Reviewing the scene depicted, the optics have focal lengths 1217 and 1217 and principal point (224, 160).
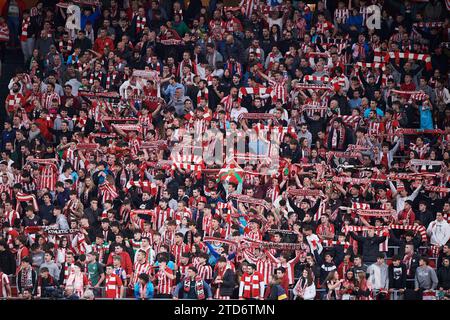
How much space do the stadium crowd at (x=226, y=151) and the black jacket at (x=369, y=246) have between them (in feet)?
0.08

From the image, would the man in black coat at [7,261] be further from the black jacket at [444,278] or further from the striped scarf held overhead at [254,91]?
the black jacket at [444,278]

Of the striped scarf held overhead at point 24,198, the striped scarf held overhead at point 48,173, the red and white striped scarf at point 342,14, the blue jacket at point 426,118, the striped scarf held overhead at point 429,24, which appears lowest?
the striped scarf held overhead at point 24,198

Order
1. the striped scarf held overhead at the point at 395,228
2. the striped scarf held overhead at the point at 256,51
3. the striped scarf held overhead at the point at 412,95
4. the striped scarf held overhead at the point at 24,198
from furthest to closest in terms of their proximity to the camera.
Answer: the striped scarf held overhead at the point at 256,51 → the striped scarf held overhead at the point at 412,95 → the striped scarf held overhead at the point at 24,198 → the striped scarf held overhead at the point at 395,228

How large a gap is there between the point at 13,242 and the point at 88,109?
3740 mm

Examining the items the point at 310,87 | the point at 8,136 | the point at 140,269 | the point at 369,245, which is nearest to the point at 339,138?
the point at 310,87

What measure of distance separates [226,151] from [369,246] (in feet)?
11.5

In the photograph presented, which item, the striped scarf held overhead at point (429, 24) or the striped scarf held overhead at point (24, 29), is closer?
the striped scarf held overhead at point (24, 29)

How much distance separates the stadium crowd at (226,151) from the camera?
21328mm

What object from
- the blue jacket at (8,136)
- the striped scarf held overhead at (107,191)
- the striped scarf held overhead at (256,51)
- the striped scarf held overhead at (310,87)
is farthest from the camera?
the striped scarf held overhead at (256,51)

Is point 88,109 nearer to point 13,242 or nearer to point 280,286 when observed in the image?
point 13,242

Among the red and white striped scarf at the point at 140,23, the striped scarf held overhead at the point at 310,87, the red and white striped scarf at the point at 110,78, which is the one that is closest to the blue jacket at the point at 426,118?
the striped scarf held overhead at the point at 310,87

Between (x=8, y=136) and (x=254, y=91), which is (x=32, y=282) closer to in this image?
(x=8, y=136)

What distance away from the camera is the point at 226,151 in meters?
23.4
